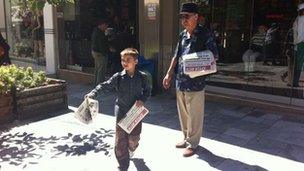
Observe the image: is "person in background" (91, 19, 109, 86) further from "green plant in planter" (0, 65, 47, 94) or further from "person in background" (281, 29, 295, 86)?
"person in background" (281, 29, 295, 86)

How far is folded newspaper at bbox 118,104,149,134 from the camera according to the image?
4.53 metres

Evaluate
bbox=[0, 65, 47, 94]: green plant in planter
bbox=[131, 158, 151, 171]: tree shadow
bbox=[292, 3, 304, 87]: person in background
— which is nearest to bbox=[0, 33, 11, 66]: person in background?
bbox=[0, 65, 47, 94]: green plant in planter

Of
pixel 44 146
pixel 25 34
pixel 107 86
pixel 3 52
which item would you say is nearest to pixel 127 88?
pixel 107 86

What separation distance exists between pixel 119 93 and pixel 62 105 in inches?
130

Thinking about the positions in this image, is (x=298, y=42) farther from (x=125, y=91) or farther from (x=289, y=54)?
(x=125, y=91)

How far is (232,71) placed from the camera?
26.9 feet

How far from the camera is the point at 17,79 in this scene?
7.24 metres

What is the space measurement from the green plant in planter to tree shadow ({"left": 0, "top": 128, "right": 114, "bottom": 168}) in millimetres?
856

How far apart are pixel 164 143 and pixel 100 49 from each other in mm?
3892

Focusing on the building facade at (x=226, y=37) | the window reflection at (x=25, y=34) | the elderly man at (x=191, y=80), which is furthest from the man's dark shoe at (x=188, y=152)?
the window reflection at (x=25, y=34)

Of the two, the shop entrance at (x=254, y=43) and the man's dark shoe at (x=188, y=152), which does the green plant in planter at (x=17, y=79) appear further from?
the shop entrance at (x=254, y=43)

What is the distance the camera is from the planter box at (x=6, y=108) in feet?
21.9

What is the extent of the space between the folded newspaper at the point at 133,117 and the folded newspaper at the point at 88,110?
358 millimetres

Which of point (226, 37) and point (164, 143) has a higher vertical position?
point (226, 37)
